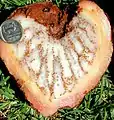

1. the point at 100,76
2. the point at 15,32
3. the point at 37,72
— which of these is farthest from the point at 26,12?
the point at 100,76

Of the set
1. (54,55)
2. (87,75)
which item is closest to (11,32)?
(54,55)

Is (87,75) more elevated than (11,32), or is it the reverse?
(11,32)

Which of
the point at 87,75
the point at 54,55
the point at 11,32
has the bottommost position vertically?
the point at 87,75

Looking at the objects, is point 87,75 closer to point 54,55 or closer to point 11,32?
point 54,55

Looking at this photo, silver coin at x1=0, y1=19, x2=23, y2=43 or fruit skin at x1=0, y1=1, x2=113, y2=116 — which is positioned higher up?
silver coin at x1=0, y1=19, x2=23, y2=43
